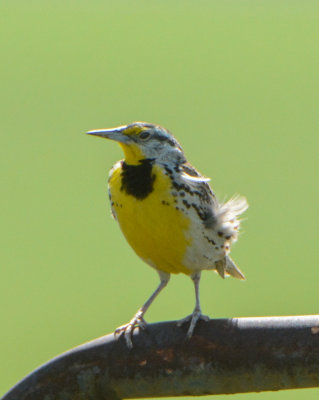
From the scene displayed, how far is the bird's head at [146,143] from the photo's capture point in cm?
326

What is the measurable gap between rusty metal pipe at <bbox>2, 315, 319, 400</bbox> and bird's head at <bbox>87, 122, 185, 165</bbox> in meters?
1.24

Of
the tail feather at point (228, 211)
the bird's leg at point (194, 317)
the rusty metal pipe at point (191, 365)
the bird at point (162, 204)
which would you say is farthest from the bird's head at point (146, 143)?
the rusty metal pipe at point (191, 365)

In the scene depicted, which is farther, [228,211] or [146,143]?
[228,211]

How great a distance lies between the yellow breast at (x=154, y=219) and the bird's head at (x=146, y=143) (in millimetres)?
62

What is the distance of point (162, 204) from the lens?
322cm

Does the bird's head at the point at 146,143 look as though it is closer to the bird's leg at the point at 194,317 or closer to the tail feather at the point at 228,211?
the tail feather at the point at 228,211

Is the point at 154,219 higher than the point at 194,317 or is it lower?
higher

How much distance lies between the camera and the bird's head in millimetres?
3262

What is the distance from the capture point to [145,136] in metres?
3.28

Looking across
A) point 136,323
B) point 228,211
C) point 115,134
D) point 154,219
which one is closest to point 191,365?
point 136,323

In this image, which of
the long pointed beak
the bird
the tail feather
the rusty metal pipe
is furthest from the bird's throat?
the rusty metal pipe

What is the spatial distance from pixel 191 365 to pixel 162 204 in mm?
1252

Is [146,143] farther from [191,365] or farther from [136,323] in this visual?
[191,365]

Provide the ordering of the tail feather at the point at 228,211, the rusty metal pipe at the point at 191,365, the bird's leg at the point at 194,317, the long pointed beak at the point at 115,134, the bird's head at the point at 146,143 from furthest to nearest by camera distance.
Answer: the tail feather at the point at 228,211 < the bird's head at the point at 146,143 < the long pointed beak at the point at 115,134 < the bird's leg at the point at 194,317 < the rusty metal pipe at the point at 191,365
